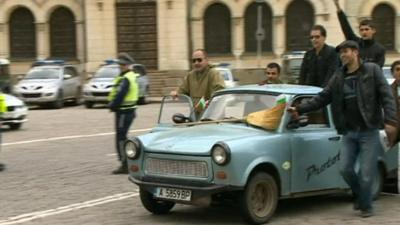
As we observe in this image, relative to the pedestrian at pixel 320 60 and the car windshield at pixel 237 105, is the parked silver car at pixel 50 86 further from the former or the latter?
the car windshield at pixel 237 105

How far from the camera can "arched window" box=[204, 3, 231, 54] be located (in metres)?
38.0

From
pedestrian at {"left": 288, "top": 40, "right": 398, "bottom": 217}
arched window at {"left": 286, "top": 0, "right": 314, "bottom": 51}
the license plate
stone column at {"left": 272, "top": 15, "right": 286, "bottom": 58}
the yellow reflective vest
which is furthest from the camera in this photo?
arched window at {"left": 286, "top": 0, "right": 314, "bottom": 51}

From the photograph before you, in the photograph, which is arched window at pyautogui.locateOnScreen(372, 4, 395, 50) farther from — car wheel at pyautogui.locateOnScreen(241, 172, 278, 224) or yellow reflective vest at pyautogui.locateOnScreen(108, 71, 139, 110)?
car wheel at pyautogui.locateOnScreen(241, 172, 278, 224)

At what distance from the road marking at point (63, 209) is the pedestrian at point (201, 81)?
1518 millimetres

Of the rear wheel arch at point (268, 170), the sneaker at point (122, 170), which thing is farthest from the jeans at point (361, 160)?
the sneaker at point (122, 170)

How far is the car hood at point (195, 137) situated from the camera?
755cm

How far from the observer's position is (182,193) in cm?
755

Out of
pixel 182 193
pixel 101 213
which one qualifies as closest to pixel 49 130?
pixel 101 213

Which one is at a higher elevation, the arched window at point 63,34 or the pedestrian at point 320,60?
the arched window at point 63,34

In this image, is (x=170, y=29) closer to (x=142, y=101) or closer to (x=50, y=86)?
(x=142, y=101)

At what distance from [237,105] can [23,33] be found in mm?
31527

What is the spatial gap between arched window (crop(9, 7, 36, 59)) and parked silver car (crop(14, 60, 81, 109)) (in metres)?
8.02

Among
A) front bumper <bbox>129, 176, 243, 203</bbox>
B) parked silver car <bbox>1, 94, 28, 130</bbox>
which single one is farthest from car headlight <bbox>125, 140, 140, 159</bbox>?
parked silver car <bbox>1, 94, 28, 130</bbox>

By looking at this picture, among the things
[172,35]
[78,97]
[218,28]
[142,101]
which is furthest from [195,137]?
[218,28]
